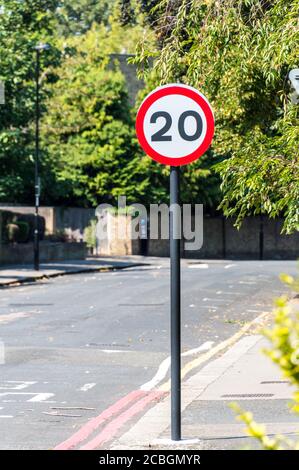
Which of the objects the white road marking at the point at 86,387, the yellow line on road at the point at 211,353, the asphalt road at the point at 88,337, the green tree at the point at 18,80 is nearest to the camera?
the asphalt road at the point at 88,337

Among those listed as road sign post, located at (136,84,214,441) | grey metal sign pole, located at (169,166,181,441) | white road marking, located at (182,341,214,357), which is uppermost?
road sign post, located at (136,84,214,441)

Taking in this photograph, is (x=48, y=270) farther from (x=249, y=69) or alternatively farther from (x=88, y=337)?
(x=249, y=69)

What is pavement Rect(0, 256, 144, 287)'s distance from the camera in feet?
117

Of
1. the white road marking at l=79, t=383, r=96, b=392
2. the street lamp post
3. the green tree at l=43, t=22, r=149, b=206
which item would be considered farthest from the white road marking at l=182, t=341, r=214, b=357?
the green tree at l=43, t=22, r=149, b=206

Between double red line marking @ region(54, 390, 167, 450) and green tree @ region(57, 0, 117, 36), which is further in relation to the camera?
green tree @ region(57, 0, 117, 36)

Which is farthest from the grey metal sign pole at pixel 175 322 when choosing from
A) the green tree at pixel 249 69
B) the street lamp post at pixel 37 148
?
the street lamp post at pixel 37 148

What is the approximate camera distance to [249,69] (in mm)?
16109

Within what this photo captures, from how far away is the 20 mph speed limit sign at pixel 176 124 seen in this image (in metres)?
8.59

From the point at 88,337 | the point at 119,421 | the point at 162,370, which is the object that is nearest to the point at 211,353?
the point at 162,370

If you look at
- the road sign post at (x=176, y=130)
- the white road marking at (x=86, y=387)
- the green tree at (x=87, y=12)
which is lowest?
the white road marking at (x=86, y=387)

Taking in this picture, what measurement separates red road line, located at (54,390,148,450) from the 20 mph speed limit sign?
8.45 feet

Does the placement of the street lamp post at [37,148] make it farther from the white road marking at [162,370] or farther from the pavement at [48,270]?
the white road marking at [162,370]

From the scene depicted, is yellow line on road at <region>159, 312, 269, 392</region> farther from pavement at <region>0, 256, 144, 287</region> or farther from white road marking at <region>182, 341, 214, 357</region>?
pavement at <region>0, 256, 144, 287</region>

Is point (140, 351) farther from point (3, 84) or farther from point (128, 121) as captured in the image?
point (128, 121)
